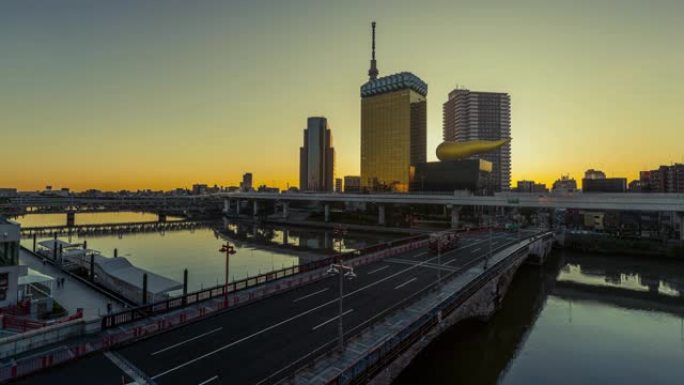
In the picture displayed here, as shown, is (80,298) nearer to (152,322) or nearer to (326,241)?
(152,322)

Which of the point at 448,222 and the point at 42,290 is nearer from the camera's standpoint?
the point at 42,290

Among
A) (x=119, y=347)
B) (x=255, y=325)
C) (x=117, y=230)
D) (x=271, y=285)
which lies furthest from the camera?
(x=117, y=230)

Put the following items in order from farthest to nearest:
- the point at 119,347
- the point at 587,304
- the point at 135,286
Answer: the point at 587,304, the point at 135,286, the point at 119,347

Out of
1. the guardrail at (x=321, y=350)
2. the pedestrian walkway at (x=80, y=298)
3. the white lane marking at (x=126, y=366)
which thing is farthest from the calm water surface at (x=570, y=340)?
the pedestrian walkway at (x=80, y=298)

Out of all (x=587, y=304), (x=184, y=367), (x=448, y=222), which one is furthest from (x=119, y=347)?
(x=448, y=222)

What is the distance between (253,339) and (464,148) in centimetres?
15760

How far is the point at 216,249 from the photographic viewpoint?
289 ft

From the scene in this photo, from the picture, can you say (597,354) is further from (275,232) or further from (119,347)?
(275,232)

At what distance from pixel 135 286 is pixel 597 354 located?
52.4m

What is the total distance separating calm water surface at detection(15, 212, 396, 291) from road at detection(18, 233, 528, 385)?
23855mm

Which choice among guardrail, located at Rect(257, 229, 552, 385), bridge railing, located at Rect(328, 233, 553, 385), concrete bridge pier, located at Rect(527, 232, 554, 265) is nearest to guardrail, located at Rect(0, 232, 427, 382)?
guardrail, located at Rect(257, 229, 552, 385)

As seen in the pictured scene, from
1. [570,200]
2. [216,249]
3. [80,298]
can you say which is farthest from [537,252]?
[80,298]

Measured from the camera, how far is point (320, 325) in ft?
94.1

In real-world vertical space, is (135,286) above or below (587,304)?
above
